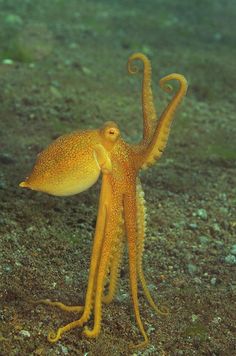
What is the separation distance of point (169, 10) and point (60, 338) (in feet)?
36.1

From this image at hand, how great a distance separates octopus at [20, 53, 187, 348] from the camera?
97.3 inches

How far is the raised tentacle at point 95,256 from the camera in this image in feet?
8.29

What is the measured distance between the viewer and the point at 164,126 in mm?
2457

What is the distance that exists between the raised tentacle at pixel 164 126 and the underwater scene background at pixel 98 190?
1.00 metres

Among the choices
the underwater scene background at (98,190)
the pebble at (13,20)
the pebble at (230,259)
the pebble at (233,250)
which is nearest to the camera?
the underwater scene background at (98,190)

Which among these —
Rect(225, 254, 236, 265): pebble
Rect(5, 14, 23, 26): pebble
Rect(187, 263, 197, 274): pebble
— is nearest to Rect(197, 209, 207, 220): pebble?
Rect(225, 254, 236, 265): pebble

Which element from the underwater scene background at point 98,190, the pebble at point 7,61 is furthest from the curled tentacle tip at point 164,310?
the pebble at point 7,61

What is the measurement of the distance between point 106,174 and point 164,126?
386 millimetres

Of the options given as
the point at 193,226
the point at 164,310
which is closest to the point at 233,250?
the point at 193,226

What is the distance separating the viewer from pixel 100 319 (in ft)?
8.63

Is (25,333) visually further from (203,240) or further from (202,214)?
(202,214)

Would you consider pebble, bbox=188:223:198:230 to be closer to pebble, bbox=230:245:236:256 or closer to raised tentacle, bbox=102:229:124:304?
pebble, bbox=230:245:236:256

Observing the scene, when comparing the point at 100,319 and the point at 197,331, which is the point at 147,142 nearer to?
the point at 100,319

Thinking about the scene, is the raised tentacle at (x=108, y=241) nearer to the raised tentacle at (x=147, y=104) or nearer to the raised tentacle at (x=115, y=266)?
the raised tentacle at (x=115, y=266)
